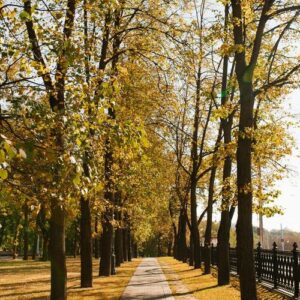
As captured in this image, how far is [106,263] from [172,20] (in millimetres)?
11867

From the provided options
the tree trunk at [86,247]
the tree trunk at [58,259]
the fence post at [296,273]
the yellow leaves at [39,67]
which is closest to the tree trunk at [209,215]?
the tree trunk at [86,247]

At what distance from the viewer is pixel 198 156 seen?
100ft

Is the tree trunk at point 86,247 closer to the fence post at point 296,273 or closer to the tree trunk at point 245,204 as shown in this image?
the fence post at point 296,273

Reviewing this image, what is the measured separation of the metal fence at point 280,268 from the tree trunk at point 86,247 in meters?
6.32

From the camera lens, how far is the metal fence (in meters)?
14.1

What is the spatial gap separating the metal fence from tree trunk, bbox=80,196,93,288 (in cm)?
632

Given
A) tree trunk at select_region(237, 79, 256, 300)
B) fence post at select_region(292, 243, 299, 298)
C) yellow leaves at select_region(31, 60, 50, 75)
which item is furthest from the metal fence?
yellow leaves at select_region(31, 60, 50, 75)

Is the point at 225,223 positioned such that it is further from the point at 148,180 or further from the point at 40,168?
the point at 40,168

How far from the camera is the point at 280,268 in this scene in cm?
1631

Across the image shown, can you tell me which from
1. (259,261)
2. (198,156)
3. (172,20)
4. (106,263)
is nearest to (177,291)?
(259,261)

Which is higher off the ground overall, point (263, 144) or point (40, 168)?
point (263, 144)

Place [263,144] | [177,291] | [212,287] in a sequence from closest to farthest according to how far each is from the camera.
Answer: [263,144], [177,291], [212,287]

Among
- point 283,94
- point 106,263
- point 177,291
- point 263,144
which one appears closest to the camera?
point 263,144

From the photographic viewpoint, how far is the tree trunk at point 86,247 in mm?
18125
